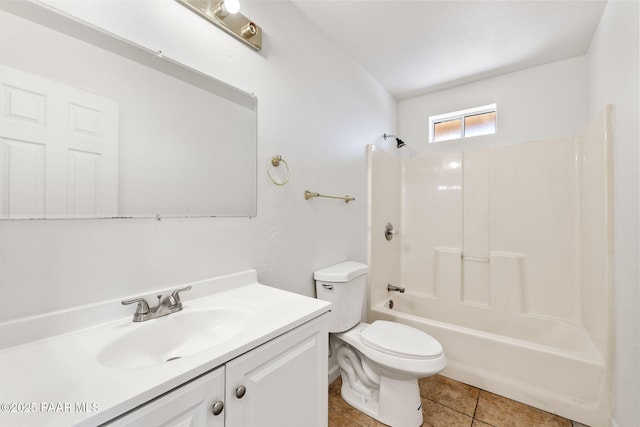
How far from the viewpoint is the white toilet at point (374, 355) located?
55.7 inches

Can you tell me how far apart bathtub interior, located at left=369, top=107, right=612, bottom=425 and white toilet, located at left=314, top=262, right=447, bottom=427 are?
1.51 feet

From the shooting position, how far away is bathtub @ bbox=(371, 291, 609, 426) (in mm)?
1493

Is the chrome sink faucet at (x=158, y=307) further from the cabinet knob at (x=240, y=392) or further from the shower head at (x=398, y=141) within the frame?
the shower head at (x=398, y=141)

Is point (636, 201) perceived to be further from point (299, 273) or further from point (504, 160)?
point (299, 273)

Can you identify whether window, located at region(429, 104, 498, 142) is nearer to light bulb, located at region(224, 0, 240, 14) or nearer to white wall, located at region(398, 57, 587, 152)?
white wall, located at region(398, 57, 587, 152)

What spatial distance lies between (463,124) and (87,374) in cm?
305

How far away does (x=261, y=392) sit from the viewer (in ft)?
2.54

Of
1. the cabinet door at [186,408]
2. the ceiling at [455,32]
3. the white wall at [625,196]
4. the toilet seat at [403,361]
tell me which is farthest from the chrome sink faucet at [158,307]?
the white wall at [625,196]

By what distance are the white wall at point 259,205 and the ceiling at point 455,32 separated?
0.15m

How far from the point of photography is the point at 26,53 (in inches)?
29.4

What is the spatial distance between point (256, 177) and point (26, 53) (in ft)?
2.72

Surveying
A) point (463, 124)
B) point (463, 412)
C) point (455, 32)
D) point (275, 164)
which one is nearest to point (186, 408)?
point (275, 164)

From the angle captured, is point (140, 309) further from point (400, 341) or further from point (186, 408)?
point (400, 341)

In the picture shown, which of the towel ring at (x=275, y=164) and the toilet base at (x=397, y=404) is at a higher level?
the towel ring at (x=275, y=164)
